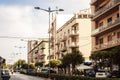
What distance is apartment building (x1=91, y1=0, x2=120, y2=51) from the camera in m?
53.6

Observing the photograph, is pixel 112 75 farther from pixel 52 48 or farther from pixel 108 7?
pixel 52 48

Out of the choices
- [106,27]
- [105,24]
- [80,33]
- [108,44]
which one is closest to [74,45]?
[80,33]

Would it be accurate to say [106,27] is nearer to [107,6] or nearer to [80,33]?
[107,6]

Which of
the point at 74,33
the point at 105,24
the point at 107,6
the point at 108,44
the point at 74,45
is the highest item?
the point at 107,6

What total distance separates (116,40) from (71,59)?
16.4m

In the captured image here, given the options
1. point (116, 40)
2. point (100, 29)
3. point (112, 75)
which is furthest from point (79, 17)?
point (112, 75)

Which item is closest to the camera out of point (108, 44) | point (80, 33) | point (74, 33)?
point (108, 44)

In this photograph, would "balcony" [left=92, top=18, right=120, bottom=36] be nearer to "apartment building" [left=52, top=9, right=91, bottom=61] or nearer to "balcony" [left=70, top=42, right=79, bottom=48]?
"apartment building" [left=52, top=9, right=91, bottom=61]

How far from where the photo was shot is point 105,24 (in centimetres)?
5834

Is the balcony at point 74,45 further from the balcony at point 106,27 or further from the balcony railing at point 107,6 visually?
the balcony railing at point 107,6

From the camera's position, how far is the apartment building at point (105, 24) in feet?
176

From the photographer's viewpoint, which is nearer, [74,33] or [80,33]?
[80,33]

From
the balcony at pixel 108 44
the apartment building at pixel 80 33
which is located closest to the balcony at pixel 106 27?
the balcony at pixel 108 44

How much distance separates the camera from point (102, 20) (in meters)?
62.0
